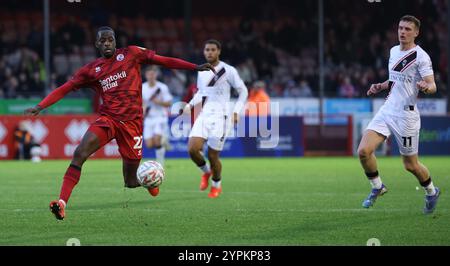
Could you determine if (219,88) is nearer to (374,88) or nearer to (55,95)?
(374,88)

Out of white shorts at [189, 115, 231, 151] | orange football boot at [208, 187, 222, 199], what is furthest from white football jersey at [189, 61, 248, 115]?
orange football boot at [208, 187, 222, 199]

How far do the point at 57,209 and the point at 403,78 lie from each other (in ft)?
16.0

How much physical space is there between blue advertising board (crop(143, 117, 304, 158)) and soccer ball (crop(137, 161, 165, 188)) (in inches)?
617

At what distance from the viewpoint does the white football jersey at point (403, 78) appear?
12.1 m

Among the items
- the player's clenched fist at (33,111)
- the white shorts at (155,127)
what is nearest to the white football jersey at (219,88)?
the player's clenched fist at (33,111)

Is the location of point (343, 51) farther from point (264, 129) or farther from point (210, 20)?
point (264, 129)

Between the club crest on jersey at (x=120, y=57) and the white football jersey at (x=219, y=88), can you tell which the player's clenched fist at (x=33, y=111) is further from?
the white football jersey at (x=219, y=88)

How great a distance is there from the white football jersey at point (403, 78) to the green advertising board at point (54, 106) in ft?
62.3

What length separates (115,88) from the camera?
37.8 ft

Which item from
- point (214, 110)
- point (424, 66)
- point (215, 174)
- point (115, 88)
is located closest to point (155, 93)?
point (214, 110)

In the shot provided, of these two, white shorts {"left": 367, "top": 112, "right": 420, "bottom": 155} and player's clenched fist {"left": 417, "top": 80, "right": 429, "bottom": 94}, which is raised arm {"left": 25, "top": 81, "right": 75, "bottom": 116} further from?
player's clenched fist {"left": 417, "top": 80, "right": 429, "bottom": 94}

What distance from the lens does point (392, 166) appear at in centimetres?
2345
